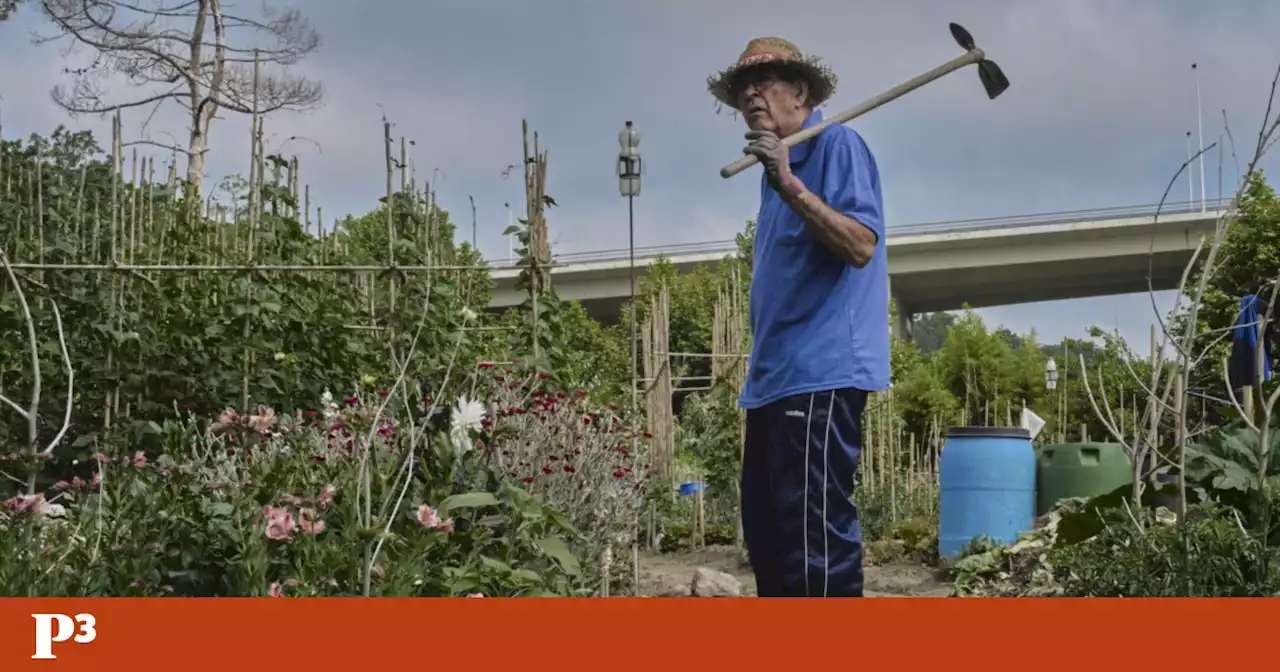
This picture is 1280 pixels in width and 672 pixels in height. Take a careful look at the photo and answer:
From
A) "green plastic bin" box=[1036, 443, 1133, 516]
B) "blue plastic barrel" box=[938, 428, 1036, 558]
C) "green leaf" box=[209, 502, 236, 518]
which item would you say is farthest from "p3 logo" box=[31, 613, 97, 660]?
"green plastic bin" box=[1036, 443, 1133, 516]

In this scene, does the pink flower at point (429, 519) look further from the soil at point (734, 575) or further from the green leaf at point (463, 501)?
the soil at point (734, 575)

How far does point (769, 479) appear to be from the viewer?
250 centimetres

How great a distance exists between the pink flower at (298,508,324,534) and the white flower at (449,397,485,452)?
1.93 feet

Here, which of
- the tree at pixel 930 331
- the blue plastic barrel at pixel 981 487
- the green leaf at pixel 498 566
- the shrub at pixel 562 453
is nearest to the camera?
the green leaf at pixel 498 566

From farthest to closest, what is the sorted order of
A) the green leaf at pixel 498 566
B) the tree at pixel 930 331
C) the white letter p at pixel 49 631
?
the tree at pixel 930 331, the green leaf at pixel 498 566, the white letter p at pixel 49 631

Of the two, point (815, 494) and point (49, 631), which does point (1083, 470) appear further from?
point (49, 631)

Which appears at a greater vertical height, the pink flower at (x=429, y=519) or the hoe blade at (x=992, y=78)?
the hoe blade at (x=992, y=78)

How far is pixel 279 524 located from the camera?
2506 millimetres

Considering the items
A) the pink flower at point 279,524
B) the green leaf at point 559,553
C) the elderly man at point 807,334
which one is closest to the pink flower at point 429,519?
the pink flower at point 279,524

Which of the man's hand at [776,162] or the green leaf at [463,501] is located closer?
the man's hand at [776,162]

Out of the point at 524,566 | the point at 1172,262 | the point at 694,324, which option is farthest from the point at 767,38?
the point at 1172,262

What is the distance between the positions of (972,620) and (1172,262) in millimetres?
31911

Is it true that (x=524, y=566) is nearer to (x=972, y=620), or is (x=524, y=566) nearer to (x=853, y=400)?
(x=853, y=400)

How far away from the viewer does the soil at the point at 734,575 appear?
585 centimetres
